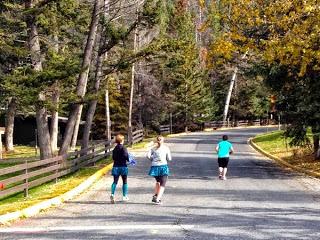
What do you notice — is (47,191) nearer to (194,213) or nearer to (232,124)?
(194,213)

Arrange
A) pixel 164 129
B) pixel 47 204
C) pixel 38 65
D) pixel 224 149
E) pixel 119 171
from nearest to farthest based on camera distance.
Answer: pixel 47 204, pixel 119 171, pixel 224 149, pixel 38 65, pixel 164 129

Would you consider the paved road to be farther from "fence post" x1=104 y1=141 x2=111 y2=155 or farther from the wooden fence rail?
the wooden fence rail

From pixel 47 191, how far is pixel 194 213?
222 inches

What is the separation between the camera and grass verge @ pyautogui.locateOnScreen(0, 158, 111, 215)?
12.9m

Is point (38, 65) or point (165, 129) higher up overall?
point (38, 65)

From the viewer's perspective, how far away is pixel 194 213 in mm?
12133

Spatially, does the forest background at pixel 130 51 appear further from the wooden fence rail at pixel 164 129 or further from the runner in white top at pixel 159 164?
the wooden fence rail at pixel 164 129

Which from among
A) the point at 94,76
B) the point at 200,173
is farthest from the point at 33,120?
the point at 200,173

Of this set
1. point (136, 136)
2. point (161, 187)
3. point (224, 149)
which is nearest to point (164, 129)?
point (136, 136)

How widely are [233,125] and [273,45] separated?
6205cm

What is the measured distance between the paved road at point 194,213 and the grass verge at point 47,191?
2.14ft

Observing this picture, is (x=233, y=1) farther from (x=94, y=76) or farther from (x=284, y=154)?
(x=284, y=154)

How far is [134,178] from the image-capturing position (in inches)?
775

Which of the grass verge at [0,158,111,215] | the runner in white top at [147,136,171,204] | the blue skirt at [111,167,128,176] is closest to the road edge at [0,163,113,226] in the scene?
the grass verge at [0,158,111,215]
